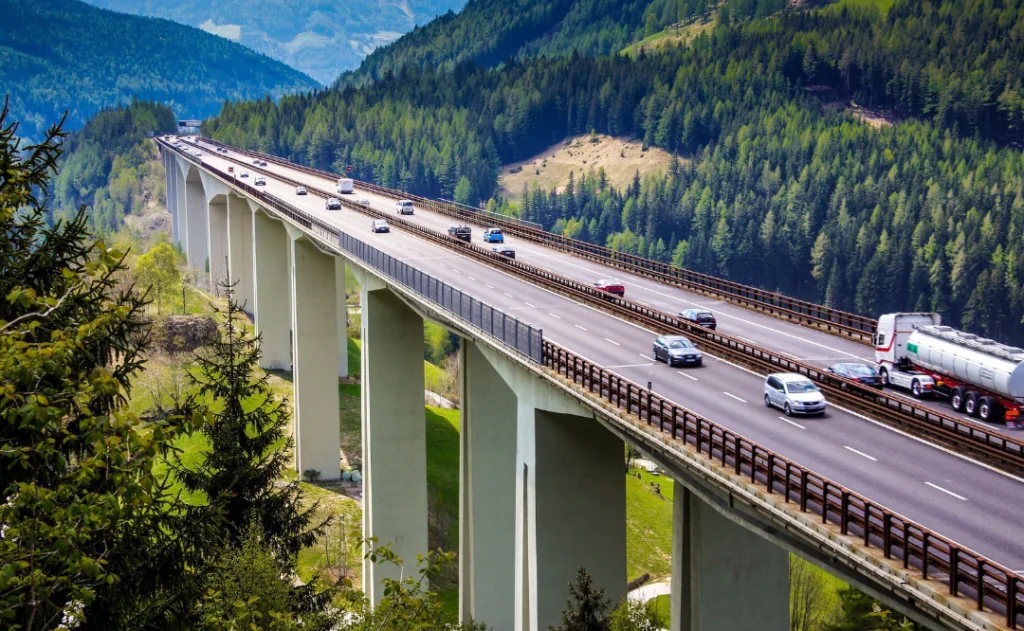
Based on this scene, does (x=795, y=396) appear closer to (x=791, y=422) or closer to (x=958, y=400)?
(x=791, y=422)

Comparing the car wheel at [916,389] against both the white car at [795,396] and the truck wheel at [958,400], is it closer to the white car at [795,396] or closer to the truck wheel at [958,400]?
the truck wheel at [958,400]

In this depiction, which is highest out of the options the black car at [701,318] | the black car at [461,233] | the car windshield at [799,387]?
the black car at [461,233]

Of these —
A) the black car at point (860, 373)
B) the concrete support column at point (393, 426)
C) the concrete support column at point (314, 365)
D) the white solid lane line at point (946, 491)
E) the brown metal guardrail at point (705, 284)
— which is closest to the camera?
the white solid lane line at point (946, 491)

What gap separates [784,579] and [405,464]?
1380 inches

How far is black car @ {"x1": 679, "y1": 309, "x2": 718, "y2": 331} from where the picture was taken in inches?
1845

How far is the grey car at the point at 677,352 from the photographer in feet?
130

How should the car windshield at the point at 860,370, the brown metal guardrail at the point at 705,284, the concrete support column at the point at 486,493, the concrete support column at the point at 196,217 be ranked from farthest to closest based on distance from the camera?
1. the concrete support column at the point at 196,217
2. the concrete support column at the point at 486,493
3. the brown metal guardrail at the point at 705,284
4. the car windshield at the point at 860,370

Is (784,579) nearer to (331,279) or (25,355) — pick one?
(25,355)

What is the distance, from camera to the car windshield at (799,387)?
32.8 m

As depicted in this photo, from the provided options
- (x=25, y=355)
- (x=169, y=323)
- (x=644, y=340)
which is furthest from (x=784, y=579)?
(x=169, y=323)

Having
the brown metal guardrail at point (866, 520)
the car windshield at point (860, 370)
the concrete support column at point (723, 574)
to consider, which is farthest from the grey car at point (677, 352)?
the concrete support column at point (723, 574)

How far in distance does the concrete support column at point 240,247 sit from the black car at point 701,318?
80.7 metres

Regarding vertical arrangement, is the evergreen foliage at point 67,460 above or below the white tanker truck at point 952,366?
above

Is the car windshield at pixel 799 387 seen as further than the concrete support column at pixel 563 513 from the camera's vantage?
No
